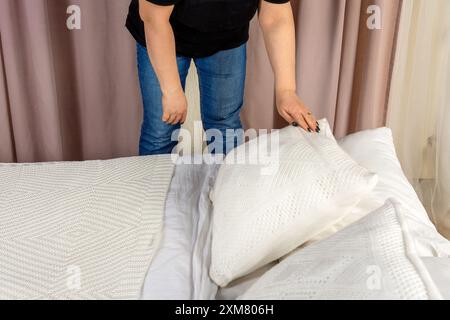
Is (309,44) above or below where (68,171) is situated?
above

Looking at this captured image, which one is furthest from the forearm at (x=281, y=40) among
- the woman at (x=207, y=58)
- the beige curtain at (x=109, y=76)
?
the beige curtain at (x=109, y=76)

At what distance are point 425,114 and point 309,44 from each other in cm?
61

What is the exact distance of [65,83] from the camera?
2012mm

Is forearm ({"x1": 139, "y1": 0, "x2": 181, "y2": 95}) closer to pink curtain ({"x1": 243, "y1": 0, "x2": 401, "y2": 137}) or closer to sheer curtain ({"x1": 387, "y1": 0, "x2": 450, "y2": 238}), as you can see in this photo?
pink curtain ({"x1": 243, "y1": 0, "x2": 401, "y2": 137})

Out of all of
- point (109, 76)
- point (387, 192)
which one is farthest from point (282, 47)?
point (109, 76)

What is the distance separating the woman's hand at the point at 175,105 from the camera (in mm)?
1516

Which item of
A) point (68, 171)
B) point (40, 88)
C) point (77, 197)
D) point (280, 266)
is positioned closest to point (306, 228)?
point (280, 266)

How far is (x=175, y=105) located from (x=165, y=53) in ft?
0.52

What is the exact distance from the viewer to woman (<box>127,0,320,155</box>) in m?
1.44

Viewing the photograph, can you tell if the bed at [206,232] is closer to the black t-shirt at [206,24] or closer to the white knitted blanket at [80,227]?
the white knitted blanket at [80,227]

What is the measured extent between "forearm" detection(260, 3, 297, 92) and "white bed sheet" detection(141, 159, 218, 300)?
39 cm

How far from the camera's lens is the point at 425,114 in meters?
2.20

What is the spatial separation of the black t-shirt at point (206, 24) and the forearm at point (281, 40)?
0.15ft

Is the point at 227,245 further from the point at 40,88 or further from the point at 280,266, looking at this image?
the point at 40,88
